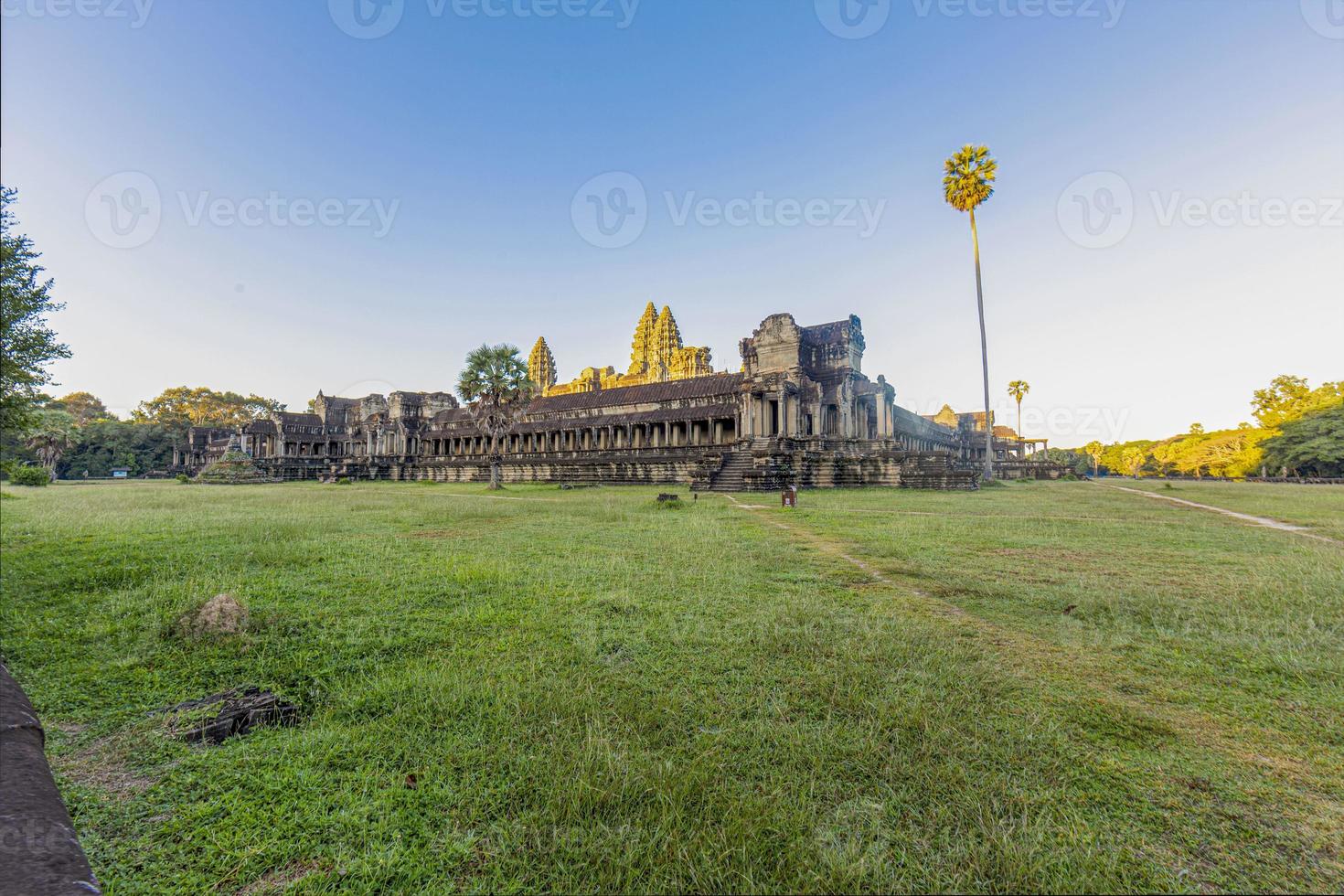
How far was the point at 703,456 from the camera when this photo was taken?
3167cm

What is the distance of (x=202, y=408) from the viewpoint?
78625 millimetres

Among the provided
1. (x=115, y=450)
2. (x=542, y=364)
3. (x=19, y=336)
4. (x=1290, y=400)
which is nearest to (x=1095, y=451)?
(x=1290, y=400)

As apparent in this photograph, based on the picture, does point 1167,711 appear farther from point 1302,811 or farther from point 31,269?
point 31,269

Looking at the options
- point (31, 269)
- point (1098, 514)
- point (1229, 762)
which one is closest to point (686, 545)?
point (1229, 762)

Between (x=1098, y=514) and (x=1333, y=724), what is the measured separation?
1365 centimetres

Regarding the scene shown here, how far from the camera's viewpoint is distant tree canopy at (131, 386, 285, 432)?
Result: 73.4 metres

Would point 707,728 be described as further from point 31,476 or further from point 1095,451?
point 1095,451

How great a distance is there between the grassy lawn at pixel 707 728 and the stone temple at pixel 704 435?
20.1 metres

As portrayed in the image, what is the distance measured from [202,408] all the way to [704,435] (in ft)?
283

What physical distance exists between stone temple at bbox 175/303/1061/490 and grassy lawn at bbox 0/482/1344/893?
2010 centimetres

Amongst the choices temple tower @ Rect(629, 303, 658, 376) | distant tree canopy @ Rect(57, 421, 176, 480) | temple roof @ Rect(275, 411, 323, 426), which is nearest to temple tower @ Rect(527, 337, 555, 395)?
temple tower @ Rect(629, 303, 658, 376)

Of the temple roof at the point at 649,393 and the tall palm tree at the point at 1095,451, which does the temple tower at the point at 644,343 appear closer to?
the temple roof at the point at 649,393

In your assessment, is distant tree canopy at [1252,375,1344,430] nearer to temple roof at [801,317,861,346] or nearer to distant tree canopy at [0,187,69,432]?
Answer: temple roof at [801,317,861,346]

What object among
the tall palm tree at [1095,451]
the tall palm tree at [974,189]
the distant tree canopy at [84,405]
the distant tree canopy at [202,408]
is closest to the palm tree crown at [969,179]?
the tall palm tree at [974,189]
